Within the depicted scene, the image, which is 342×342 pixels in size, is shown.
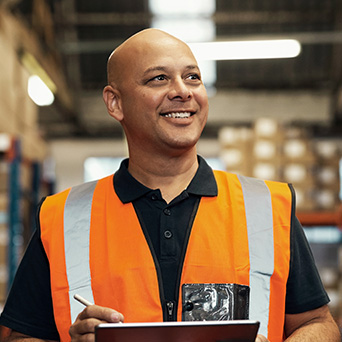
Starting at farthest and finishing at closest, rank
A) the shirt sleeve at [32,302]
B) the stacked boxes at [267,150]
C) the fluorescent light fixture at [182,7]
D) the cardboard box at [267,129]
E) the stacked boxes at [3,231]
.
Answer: the fluorescent light fixture at [182,7] < the cardboard box at [267,129] < the stacked boxes at [267,150] < the stacked boxes at [3,231] < the shirt sleeve at [32,302]

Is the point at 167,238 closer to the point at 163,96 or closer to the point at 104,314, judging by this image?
the point at 104,314

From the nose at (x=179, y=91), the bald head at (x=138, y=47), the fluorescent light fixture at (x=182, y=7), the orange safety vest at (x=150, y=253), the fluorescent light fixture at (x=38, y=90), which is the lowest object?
the orange safety vest at (x=150, y=253)

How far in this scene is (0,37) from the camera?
603cm

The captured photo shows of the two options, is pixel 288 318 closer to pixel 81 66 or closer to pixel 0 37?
pixel 0 37

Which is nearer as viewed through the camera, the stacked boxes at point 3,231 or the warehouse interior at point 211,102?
the stacked boxes at point 3,231

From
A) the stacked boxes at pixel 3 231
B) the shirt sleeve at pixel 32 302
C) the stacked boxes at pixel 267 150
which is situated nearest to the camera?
the shirt sleeve at pixel 32 302

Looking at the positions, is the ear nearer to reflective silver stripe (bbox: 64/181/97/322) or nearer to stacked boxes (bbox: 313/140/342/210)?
reflective silver stripe (bbox: 64/181/97/322)

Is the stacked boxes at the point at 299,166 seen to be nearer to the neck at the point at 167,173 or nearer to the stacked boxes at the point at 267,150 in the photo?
the stacked boxes at the point at 267,150

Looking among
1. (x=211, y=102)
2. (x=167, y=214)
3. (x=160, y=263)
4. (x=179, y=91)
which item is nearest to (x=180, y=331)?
(x=160, y=263)

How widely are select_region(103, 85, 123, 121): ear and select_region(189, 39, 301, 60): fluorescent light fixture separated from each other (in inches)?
274

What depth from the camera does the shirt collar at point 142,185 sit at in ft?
6.39

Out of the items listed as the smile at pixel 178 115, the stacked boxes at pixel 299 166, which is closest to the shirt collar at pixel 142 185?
the smile at pixel 178 115

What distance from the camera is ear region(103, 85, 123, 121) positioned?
6.71 ft

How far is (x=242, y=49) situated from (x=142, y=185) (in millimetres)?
7501
